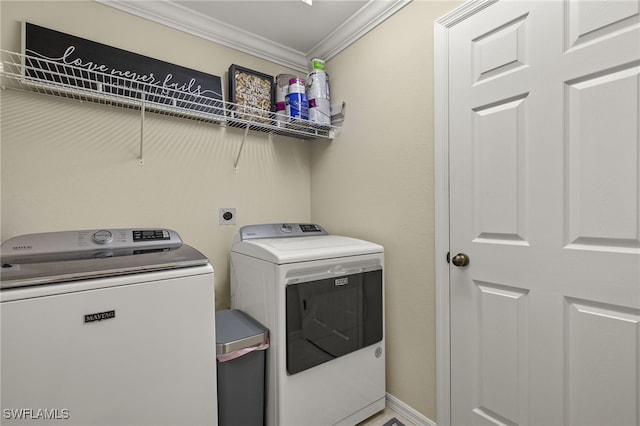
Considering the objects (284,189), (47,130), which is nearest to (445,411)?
(284,189)

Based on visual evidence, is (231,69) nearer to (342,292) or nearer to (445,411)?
(342,292)

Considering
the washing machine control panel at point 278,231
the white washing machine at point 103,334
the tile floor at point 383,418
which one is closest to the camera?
the white washing machine at point 103,334

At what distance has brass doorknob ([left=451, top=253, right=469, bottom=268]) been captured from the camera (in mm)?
1371

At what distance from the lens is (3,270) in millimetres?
944

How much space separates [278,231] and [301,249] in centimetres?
44

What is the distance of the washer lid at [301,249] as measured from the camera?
138 cm

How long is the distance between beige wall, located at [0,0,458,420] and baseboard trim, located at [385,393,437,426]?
0.12 feet

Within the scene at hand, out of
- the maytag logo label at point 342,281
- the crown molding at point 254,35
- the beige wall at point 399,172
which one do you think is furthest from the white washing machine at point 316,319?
the crown molding at point 254,35

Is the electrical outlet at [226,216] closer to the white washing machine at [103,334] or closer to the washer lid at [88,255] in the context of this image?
the washer lid at [88,255]

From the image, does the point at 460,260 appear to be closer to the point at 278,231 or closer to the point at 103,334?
the point at 278,231

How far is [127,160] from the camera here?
5.25 feet

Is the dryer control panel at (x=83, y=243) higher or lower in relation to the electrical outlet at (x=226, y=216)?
lower

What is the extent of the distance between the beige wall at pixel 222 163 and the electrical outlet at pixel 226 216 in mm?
45

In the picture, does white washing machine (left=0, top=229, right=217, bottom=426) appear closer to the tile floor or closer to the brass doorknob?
the tile floor
